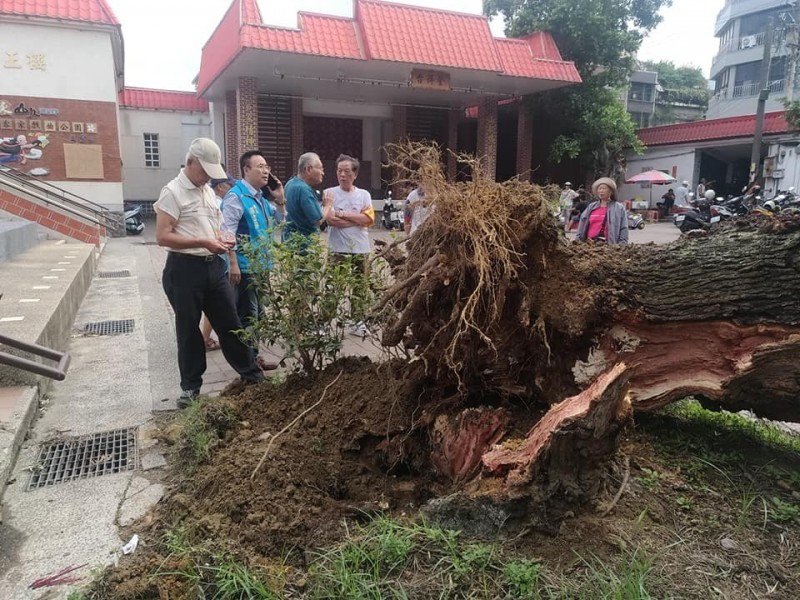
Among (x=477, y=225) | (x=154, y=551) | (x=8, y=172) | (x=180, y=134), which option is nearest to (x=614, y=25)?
(x=180, y=134)

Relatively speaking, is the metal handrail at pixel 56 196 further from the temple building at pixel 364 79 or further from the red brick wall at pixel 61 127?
the temple building at pixel 364 79

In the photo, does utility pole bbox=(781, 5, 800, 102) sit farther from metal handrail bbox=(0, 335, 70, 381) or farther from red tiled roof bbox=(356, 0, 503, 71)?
metal handrail bbox=(0, 335, 70, 381)

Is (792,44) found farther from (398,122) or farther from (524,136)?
(398,122)

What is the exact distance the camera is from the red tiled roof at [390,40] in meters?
14.1

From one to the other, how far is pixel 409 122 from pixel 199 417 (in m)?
19.2

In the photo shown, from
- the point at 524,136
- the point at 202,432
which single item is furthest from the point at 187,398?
the point at 524,136

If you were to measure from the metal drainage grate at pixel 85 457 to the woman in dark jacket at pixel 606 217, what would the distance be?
424 cm

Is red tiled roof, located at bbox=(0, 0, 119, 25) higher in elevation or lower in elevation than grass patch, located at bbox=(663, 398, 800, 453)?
higher

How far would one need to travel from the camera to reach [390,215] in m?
17.8

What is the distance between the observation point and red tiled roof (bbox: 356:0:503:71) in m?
15.3

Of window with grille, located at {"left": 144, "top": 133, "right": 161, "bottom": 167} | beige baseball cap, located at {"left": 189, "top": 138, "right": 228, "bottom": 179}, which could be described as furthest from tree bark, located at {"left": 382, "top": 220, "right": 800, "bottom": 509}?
window with grille, located at {"left": 144, "top": 133, "right": 161, "bottom": 167}

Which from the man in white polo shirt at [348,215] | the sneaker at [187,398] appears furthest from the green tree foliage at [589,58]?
the sneaker at [187,398]

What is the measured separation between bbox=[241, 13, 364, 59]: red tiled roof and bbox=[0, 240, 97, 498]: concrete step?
7.30 metres

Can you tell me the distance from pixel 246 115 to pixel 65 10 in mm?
5222
